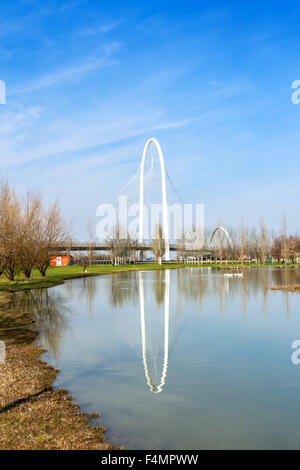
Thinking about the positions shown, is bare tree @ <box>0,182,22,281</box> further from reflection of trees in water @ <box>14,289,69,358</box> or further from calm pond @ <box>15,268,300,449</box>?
calm pond @ <box>15,268,300,449</box>

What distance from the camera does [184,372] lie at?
24.9ft

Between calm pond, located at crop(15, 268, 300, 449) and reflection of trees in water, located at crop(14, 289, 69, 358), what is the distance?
51mm

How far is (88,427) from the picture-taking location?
5047 mm

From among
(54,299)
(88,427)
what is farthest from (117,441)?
(54,299)

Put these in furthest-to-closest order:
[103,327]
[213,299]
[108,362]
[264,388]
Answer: [213,299], [103,327], [108,362], [264,388]

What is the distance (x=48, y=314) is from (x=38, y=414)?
10.8 meters

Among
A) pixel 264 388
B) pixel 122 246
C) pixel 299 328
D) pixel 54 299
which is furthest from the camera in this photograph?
pixel 122 246

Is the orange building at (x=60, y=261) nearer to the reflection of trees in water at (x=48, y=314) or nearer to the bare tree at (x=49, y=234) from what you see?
the bare tree at (x=49, y=234)

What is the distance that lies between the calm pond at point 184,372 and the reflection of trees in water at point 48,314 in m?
0.05

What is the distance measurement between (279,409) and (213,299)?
1373 cm

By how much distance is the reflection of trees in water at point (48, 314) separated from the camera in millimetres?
11175

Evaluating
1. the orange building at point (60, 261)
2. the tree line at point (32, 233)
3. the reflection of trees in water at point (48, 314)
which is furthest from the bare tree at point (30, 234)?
the orange building at point (60, 261)

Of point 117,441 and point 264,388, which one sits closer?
point 117,441
